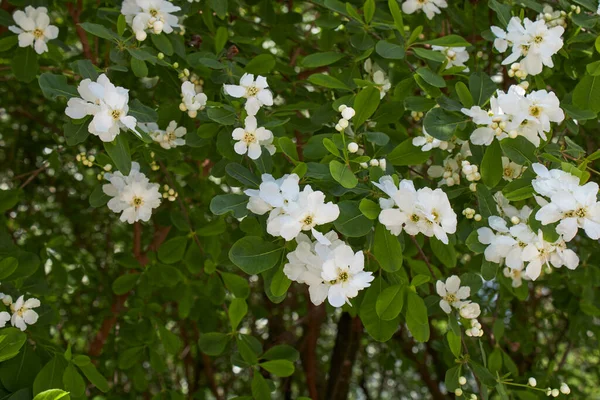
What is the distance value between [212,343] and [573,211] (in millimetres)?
974

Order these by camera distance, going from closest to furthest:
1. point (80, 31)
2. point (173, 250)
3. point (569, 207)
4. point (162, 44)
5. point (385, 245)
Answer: point (569, 207) < point (385, 245) < point (162, 44) < point (173, 250) < point (80, 31)

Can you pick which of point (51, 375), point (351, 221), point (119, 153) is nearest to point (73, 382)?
point (51, 375)

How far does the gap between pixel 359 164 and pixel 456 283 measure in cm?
41

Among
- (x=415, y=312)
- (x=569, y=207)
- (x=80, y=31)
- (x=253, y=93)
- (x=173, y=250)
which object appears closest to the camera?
(x=569, y=207)

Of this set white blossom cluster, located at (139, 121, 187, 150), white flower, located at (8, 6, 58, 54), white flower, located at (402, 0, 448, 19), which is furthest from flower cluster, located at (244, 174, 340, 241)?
white flower, located at (8, 6, 58, 54)

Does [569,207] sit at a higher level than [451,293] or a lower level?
higher

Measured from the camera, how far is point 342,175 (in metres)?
1.19

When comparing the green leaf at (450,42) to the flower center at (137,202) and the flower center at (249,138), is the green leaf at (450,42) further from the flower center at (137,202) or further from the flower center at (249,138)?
the flower center at (137,202)

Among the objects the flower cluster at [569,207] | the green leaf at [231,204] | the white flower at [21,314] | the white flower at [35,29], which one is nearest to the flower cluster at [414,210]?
the flower cluster at [569,207]

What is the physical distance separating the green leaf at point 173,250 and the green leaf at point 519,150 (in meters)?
0.94

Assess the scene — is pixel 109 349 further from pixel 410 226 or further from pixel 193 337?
pixel 410 226

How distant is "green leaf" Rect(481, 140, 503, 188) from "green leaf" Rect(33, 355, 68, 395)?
96cm

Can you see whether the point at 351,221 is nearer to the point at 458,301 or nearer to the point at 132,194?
the point at 458,301

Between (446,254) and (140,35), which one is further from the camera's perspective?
(446,254)
